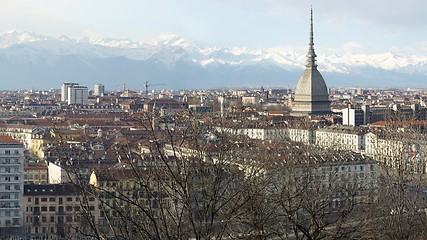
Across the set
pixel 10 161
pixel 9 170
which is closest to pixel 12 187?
pixel 9 170

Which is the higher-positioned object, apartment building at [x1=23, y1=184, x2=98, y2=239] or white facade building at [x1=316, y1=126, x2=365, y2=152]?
white facade building at [x1=316, y1=126, x2=365, y2=152]

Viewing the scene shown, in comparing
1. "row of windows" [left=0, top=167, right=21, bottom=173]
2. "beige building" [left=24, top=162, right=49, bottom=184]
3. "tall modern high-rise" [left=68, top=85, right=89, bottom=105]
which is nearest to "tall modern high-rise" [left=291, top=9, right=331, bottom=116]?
"beige building" [left=24, top=162, right=49, bottom=184]

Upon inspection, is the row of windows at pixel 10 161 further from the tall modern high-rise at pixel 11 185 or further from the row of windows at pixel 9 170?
the row of windows at pixel 9 170

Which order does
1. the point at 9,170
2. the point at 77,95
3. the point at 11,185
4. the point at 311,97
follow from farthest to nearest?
the point at 77,95 → the point at 311,97 → the point at 9,170 → the point at 11,185

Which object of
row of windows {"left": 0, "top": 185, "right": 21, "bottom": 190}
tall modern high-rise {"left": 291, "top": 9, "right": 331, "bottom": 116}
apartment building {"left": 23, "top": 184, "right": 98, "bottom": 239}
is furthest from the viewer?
tall modern high-rise {"left": 291, "top": 9, "right": 331, "bottom": 116}

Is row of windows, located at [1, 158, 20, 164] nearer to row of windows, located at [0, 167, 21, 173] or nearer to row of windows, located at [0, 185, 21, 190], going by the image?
row of windows, located at [0, 167, 21, 173]

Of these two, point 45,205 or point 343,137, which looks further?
point 343,137

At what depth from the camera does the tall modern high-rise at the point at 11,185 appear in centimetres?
2588

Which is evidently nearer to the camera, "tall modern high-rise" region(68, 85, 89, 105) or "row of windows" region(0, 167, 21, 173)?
"row of windows" region(0, 167, 21, 173)

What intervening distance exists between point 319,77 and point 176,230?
64.8 metres

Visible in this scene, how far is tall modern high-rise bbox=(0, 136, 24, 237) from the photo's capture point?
84.9ft

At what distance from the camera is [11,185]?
86.5ft

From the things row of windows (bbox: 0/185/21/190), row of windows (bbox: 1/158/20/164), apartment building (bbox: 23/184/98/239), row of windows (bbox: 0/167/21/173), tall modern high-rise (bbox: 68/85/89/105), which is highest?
tall modern high-rise (bbox: 68/85/89/105)

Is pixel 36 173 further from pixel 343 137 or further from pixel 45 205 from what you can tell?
pixel 343 137
